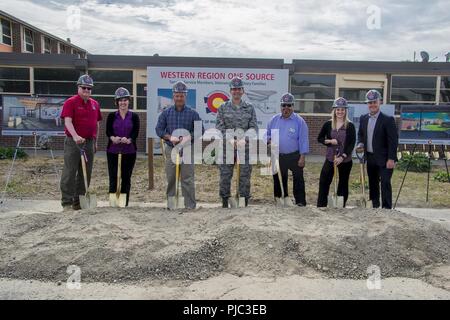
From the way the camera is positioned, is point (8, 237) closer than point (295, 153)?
Yes

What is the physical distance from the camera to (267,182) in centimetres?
1115

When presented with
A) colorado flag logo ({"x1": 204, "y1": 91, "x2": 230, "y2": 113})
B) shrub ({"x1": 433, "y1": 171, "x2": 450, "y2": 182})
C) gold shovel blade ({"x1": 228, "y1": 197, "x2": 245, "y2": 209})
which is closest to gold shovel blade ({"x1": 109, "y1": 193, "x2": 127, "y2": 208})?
gold shovel blade ({"x1": 228, "y1": 197, "x2": 245, "y2": 209})

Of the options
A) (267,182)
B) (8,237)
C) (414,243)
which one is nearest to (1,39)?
(267,182)

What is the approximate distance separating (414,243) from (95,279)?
11.2ft

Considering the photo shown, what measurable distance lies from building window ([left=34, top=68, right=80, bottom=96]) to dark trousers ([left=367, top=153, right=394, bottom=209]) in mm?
13774

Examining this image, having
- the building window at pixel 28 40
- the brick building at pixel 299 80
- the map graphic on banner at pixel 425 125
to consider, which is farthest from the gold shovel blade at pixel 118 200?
the building window at pixel 28 40

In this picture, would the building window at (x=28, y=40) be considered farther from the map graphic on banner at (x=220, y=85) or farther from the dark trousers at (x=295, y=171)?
the dark trousers at (x=295, y=171)

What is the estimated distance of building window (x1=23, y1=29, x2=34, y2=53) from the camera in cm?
2904

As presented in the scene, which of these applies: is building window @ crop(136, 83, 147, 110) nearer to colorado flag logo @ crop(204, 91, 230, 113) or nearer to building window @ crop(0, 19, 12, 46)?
colorado flag logo @ crop(204, 91, 230, 113)

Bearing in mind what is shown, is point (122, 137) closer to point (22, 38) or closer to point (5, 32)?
point (5, 32)

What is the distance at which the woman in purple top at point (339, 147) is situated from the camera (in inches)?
263

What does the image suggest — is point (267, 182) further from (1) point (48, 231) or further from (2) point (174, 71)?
(1) point (48, 231)

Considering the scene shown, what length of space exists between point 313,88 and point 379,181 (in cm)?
1113

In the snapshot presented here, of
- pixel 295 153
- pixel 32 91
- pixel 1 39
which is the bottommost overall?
pixel 295 153
